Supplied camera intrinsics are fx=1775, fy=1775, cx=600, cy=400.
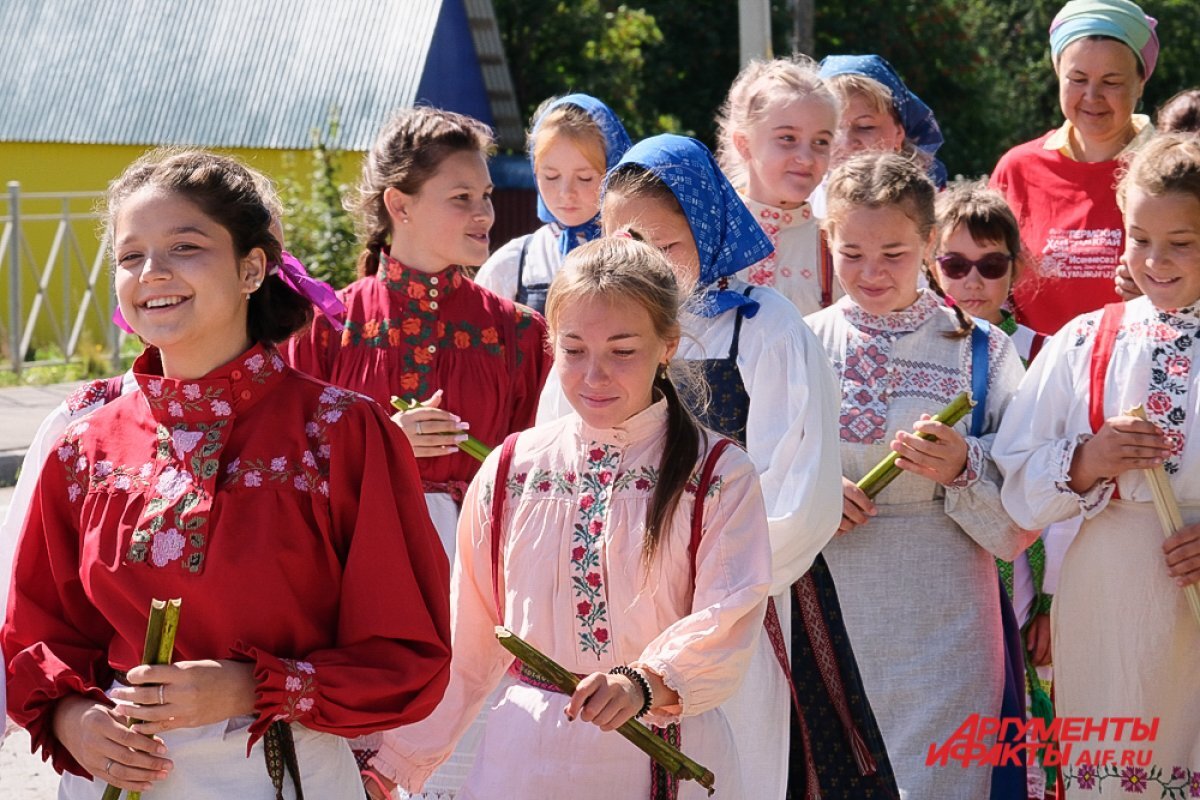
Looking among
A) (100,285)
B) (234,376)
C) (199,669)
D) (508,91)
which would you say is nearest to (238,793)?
(199,669)

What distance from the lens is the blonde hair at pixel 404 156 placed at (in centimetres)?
473

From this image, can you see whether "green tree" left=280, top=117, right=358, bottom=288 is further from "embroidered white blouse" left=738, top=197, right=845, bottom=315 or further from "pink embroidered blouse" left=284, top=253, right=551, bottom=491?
"pink embroidered blouse" left=284, top=253, right=551, bottom=491

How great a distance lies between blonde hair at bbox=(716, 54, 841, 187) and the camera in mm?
5223

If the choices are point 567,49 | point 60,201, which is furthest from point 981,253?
point 567,49

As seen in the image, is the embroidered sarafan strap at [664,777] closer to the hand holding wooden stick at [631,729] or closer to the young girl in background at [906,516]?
the hand holding wooden stick at [631,729]

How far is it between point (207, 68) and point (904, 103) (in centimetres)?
1775

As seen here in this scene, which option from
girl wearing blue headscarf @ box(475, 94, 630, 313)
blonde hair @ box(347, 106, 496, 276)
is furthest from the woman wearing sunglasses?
blonde hair @ box(347, 106, 496, 276)

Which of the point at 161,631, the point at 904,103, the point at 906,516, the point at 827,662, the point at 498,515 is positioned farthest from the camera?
the point at 904,103

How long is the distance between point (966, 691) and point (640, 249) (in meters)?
1.78

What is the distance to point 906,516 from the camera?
4.58m

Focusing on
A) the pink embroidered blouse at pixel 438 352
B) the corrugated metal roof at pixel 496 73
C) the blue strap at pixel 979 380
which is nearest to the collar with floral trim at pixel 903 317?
the blue strap at pixel 979 380

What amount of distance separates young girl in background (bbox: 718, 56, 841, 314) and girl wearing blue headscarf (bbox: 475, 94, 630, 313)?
0.48 metres

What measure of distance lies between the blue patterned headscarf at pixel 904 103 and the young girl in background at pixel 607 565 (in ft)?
10.0

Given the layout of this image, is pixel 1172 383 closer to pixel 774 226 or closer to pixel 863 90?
pixel 774 226
